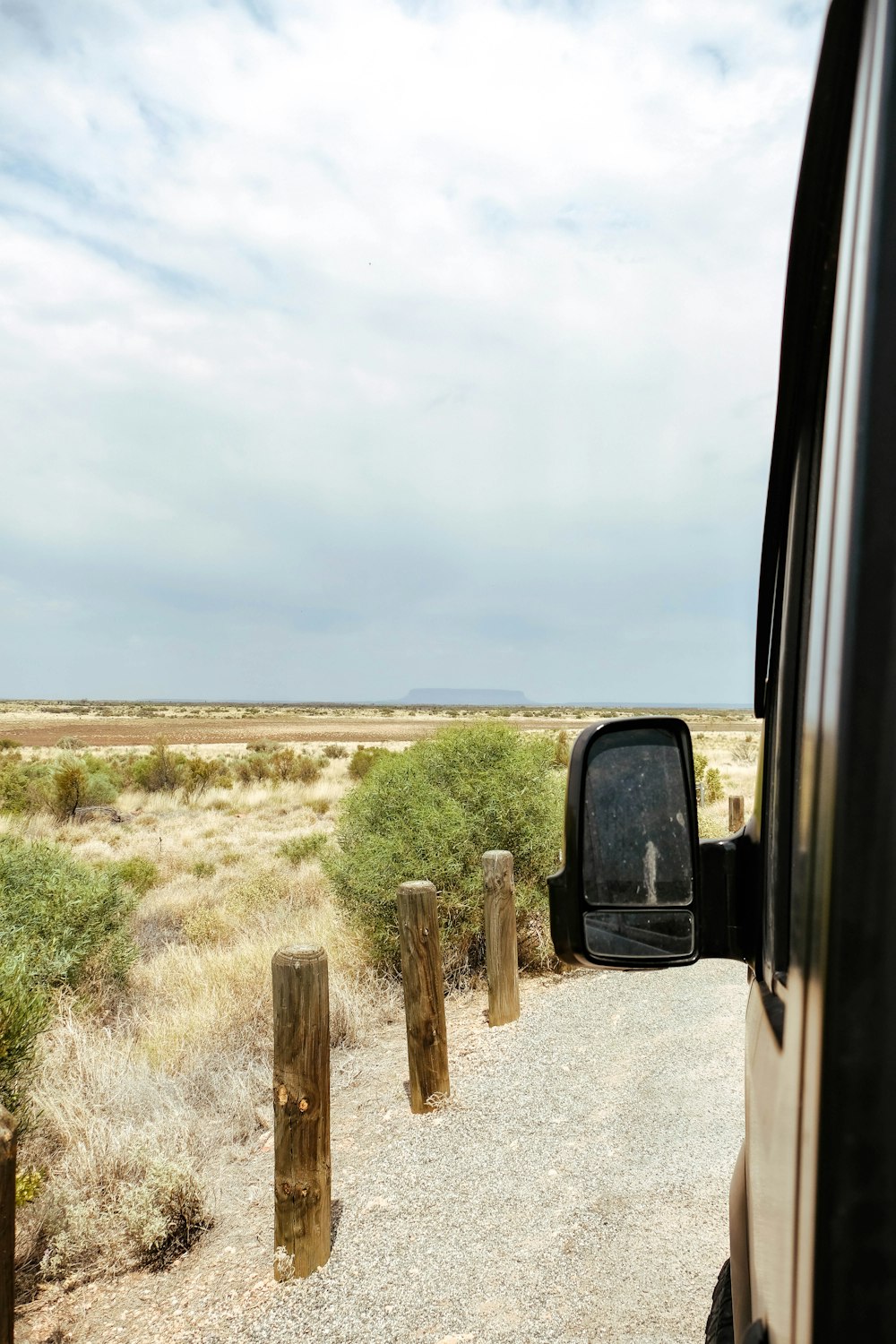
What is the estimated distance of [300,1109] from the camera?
378 centimetres

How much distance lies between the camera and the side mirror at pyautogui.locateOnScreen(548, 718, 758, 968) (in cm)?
143

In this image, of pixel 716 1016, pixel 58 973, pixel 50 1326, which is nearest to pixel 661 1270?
pixel 50 1326

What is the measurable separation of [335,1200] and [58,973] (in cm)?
319

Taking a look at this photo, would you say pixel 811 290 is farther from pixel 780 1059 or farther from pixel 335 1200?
pixel 335 1200

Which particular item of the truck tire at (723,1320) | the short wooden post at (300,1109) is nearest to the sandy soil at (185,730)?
the short wooden post at (300,1109)

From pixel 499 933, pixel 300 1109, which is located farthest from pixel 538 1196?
pixel 499 933

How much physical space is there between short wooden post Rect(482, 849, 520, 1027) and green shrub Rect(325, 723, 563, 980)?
1.39 meters

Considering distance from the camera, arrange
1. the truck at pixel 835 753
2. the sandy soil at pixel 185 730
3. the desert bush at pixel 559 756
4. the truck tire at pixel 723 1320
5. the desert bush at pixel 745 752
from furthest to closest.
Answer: the sandy soil at pixel 185 730 → the desert bush at pixel 745 752 → the desert bush at pixel 559 756 → the truck tire at pixel 723 1320 → the truck at pixel 835 753

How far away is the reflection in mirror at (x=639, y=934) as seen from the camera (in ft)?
4.76

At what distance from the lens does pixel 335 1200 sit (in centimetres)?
450

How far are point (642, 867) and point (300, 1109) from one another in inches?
112

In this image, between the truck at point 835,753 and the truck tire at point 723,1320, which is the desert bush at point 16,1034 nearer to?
the truck tire at point 723,1320

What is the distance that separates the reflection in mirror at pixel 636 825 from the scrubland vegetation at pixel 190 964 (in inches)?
145

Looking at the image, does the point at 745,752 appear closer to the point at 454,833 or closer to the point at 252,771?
the point at 252,771
